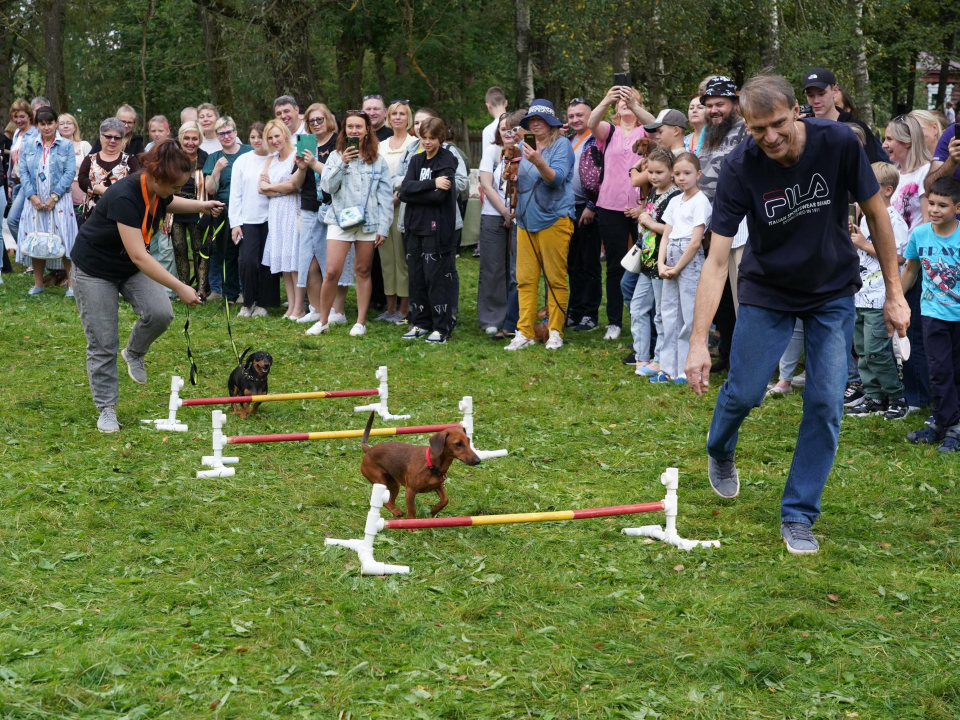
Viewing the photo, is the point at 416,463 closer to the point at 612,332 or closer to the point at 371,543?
the point at 371,543

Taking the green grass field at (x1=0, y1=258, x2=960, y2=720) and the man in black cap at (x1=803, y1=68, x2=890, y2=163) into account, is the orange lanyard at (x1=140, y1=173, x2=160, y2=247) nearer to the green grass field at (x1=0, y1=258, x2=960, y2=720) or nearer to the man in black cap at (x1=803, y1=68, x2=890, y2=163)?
the green grass field at (x1=0, y1=258, x2=960, y2=720)

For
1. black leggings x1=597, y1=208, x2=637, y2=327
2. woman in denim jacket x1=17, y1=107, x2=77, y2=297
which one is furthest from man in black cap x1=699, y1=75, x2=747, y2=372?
woman in denim jacket x1=17, y1=107, x2=77, y2=297

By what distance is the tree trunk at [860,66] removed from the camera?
1994 cm

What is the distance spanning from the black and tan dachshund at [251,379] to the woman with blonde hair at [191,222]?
5024mm

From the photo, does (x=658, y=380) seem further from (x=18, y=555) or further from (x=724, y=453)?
(x=18, y=555)

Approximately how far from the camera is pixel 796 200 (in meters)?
4.79

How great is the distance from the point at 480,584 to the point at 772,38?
19107 mm

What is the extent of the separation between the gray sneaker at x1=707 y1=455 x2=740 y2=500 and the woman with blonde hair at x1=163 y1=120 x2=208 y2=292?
28.8 ft

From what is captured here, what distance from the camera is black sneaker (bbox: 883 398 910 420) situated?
7.91 meters

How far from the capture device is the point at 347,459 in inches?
275

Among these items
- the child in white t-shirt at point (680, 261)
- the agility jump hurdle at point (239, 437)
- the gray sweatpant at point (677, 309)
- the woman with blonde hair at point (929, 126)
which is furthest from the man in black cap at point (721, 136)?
the agility jump hurdle at point (239, 437)

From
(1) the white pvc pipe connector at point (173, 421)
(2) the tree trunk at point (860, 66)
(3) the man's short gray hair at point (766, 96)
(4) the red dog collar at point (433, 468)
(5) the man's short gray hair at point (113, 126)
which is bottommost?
(1) the white pvc pipe connector at point (173, 421)

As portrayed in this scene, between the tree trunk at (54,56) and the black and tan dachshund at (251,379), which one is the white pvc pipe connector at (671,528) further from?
the tree trunk at (54,56)

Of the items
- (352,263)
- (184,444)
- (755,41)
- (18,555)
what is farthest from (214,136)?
(755,41)
